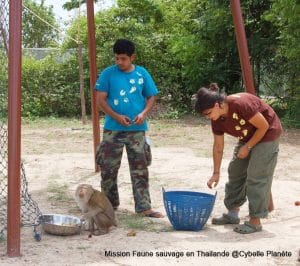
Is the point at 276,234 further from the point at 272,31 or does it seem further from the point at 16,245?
Answer: the point at 272,31

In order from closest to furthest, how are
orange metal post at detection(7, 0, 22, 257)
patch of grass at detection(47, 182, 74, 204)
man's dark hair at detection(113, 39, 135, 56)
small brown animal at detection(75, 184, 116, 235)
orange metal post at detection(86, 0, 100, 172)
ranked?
orange metal post at detection(7, 0, 22, 257), small brown animal at detection(75, 184, 116, 235), man's dark hair at detection(113, 39, 135, 56), patch of grass at detection(47, 182, 74, 204), orange metal post at detection(86, 0, 100, 172)

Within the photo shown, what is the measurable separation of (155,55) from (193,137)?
223 inches

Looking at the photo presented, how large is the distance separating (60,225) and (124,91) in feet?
4.75

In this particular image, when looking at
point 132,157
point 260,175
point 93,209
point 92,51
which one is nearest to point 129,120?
point 132,157

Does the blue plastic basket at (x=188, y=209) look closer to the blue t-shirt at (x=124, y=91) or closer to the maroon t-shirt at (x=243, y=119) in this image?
the maroon t-shirt at (x=243, y=119)

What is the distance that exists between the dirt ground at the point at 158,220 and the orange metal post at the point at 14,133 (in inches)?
7.5

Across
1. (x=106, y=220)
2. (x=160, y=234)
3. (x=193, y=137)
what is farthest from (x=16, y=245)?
(x=193, y=137)

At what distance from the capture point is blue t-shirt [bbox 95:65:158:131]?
213 inches

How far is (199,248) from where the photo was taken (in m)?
4.41

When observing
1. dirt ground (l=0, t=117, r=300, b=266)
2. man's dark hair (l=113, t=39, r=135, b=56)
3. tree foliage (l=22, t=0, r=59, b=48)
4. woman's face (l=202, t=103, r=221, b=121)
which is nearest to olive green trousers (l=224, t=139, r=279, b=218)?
dirt ground (l=0, t=117, r=300, b=266)

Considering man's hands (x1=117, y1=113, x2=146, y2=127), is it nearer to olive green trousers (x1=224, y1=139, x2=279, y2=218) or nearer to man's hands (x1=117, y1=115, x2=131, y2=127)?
man's hands (x1=117, y1=115, x2=131, y2=127)

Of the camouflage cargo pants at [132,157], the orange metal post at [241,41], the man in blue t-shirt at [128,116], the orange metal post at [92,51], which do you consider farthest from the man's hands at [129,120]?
the orange metal post at [92,51]

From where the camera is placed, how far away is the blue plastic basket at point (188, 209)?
15.8 ft

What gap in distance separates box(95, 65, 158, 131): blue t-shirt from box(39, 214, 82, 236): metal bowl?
1.01 m
